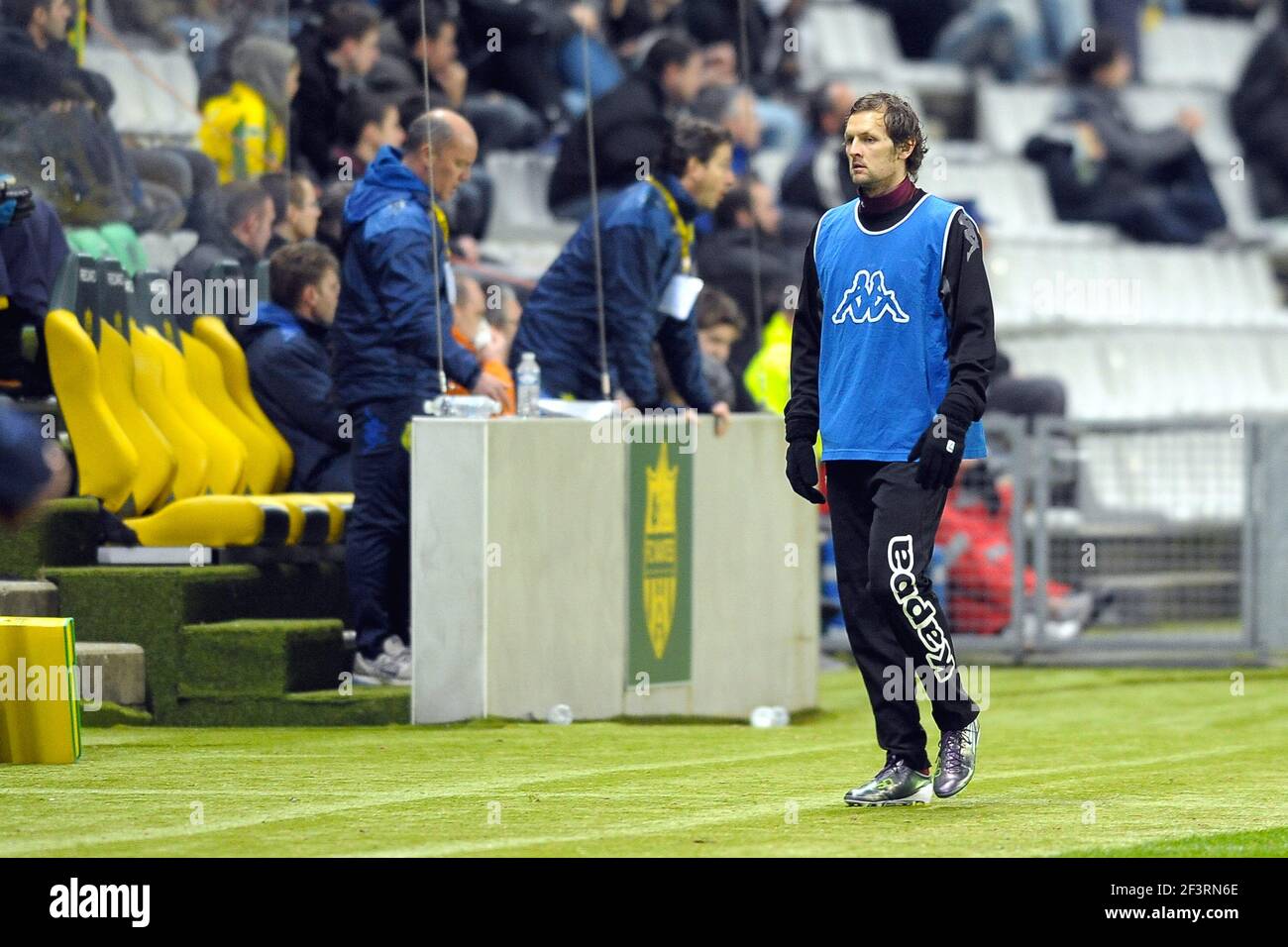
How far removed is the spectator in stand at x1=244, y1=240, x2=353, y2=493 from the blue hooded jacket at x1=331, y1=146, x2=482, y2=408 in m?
0.69

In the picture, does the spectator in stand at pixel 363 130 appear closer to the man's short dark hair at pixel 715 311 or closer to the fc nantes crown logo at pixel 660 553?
the man's short dark hair at pixel 715 311

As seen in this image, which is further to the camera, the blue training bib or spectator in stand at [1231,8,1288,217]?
spectator in stand at [1231,8,1288,217]

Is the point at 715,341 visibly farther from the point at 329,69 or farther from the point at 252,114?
the point at 252,114

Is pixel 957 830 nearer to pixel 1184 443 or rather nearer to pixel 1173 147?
pixel 1184 443

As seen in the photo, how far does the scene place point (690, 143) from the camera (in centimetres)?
960

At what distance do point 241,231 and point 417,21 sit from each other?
263 cm

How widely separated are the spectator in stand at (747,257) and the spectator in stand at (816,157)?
1044 millimetres

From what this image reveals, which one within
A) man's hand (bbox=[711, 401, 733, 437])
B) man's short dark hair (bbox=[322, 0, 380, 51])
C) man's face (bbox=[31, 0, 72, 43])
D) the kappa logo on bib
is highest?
man's short dark hair (bbox=[322, 0, 380, 51])

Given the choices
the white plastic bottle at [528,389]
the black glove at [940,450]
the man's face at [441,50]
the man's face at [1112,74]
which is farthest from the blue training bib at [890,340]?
the man's face at [1112,74]

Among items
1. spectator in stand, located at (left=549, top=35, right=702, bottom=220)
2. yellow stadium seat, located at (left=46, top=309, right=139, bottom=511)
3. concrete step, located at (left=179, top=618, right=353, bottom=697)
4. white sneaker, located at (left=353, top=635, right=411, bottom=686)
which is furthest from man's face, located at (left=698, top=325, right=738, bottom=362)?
concrete step, located at (left=179, top=618, right=353, bottom=697)

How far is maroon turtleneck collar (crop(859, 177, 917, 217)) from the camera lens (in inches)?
247

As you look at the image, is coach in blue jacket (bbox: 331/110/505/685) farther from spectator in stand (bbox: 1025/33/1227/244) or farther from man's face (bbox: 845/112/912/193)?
spectator in stand (bbox: 1025/33/1227/244)

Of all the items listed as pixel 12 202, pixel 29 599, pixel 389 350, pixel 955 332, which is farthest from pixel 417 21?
pixel 955 332
